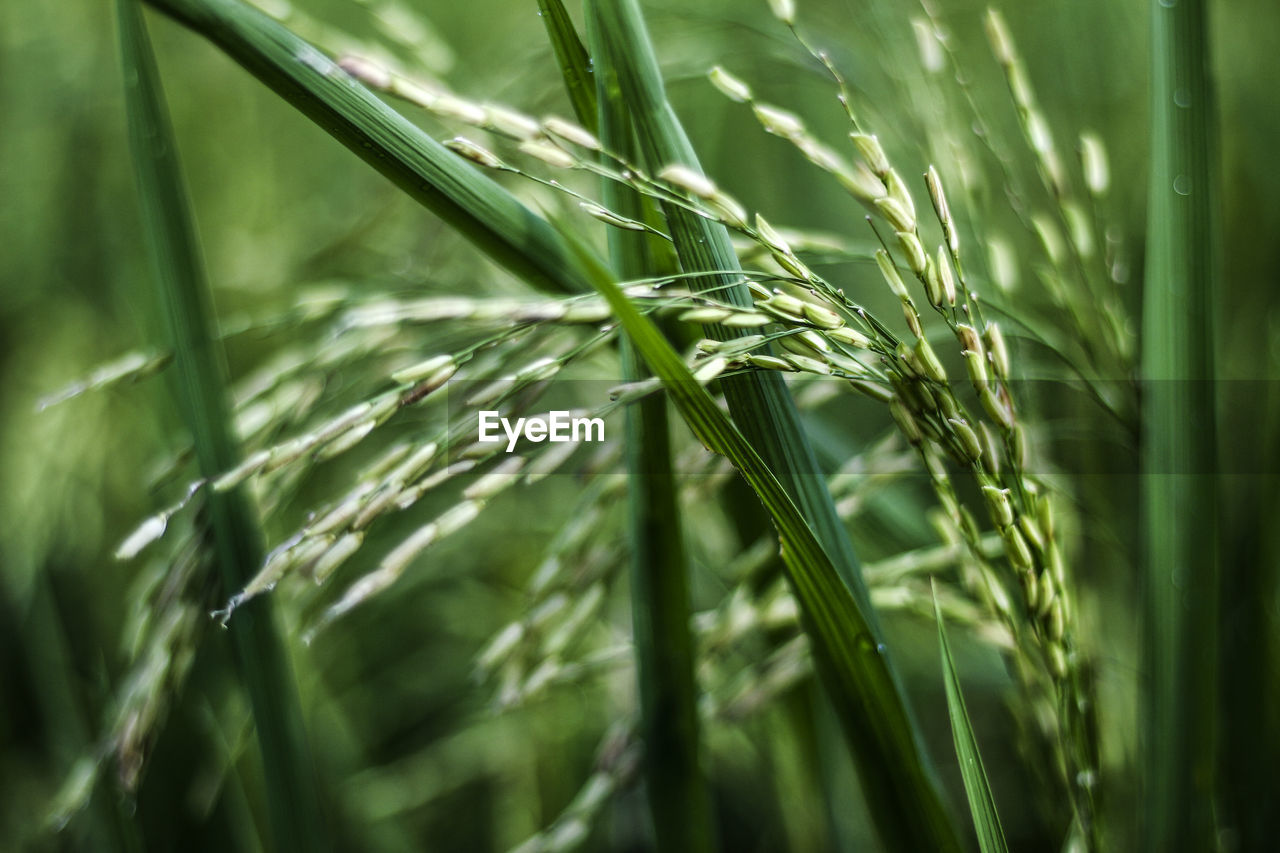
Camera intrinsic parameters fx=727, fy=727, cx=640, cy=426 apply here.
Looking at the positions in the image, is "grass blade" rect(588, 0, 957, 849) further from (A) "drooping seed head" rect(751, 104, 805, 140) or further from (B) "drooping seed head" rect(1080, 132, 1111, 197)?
(B) "drooping seed head" rect(1080, 132, 1111, 197)

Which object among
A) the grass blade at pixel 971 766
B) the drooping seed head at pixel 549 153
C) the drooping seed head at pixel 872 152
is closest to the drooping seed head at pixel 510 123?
the drooping seed head at pixel 549 153

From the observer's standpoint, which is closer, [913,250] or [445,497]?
[913,250]

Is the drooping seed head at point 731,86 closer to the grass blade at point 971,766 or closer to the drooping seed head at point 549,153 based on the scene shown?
the drooping seed head at point 549,153

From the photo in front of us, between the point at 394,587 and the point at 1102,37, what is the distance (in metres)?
0.89

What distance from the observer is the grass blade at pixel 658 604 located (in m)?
0.32

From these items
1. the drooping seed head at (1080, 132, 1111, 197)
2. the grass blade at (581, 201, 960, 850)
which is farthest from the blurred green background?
the grass blade at (581, 201, 960, 850)

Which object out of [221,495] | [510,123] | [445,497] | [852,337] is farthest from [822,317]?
[445,497]

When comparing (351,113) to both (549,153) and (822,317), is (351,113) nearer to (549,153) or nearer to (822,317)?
(549,153)

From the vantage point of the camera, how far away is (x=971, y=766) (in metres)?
0.28

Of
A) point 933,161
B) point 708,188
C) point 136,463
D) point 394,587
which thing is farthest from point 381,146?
point 136,463

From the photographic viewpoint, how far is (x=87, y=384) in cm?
32

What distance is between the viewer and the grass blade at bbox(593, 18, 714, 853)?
32 cm

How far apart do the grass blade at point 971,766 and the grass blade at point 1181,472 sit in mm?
68

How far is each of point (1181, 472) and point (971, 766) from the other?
145 millimetres
